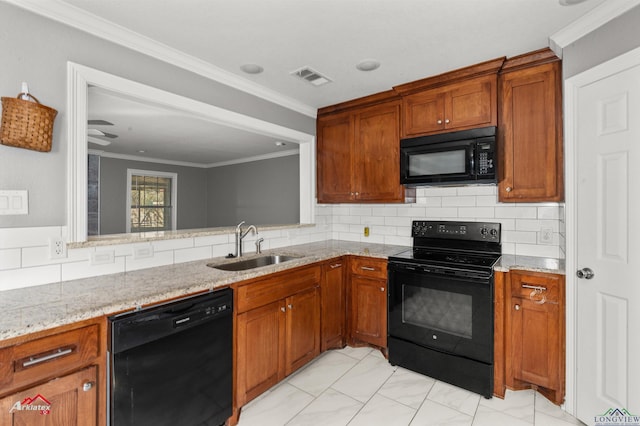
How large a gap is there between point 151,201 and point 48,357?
6.75 m

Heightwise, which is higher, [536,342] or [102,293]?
[102,293]

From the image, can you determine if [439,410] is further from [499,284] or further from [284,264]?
[284,264]

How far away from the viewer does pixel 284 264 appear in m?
2.20

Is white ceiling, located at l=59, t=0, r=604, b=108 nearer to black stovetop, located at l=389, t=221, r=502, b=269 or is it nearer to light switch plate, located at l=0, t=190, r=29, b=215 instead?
light switch plate, located at l=0, t=190, r=29, b=215

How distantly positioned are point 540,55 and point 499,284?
1.65 metres

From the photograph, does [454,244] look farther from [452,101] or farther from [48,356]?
[48,356]

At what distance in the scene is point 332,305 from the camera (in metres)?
A: 2.70

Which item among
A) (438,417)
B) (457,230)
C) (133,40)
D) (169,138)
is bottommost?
(438,417)

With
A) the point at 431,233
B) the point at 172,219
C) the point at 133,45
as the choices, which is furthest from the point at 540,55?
the point at 172,219

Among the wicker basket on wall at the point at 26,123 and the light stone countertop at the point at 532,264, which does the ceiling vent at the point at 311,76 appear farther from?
the light stone countertop at the point at 532,264

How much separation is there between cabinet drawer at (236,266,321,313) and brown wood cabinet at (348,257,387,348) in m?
0.46

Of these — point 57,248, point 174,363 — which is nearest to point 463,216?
point 174,363

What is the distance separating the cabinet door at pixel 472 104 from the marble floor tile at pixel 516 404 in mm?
1969

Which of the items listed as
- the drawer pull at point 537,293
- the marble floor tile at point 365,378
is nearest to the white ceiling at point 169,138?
the marble floor tile at point 365,378
